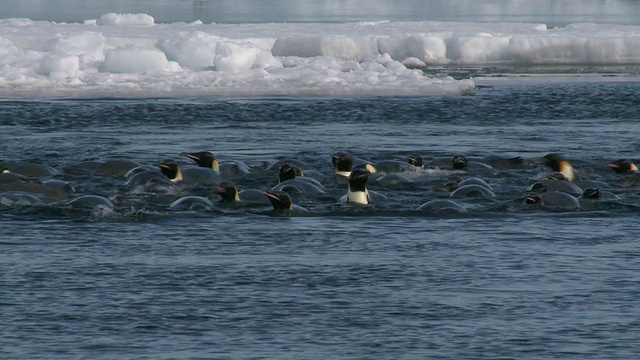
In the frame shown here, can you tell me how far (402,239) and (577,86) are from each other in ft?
47.1

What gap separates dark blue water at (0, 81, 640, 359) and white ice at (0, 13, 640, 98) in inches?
224

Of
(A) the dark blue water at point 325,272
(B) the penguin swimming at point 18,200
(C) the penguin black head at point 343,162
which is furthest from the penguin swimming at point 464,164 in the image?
(B) the penguin swimming at point 18,200

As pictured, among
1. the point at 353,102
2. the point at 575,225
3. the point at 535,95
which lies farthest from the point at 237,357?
the point at 535,95

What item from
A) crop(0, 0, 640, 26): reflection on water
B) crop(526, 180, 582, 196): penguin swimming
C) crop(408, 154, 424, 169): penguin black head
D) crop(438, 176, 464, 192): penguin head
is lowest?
crop(438, 176, 464, 192): penguin head

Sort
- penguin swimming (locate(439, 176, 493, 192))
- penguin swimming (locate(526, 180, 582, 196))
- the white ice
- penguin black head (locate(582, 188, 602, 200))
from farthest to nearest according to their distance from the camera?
the white ice < penguin swimming (locate(439, 176, 493, 192)) < penguin swimming (locate(526, 180, 582, 196)) < penguin black head (locate(582, 188, 602, 200))

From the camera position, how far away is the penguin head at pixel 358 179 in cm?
1203

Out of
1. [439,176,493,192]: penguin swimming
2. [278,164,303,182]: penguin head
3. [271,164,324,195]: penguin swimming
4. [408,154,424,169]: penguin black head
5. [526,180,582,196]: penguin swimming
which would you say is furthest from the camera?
[408,154,424,169]: penguin black head

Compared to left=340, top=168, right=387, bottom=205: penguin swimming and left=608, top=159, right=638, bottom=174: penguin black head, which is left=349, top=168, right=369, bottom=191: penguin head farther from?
left=608, top=159, right=638, bottom=174: penguin black head

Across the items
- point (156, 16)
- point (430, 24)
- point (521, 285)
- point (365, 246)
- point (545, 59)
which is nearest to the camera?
point (521, 285)

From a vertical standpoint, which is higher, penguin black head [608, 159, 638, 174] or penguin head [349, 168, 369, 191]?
penguin head [349, 168, 369, 191]

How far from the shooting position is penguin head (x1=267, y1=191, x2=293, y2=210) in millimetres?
11805

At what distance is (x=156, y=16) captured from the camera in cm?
4247

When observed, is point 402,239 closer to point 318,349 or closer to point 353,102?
point 318,349

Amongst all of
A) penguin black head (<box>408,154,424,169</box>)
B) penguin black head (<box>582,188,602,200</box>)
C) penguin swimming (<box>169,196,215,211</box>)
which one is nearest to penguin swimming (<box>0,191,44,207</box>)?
penguin swimming (<box>169,196,215,211</box>)
